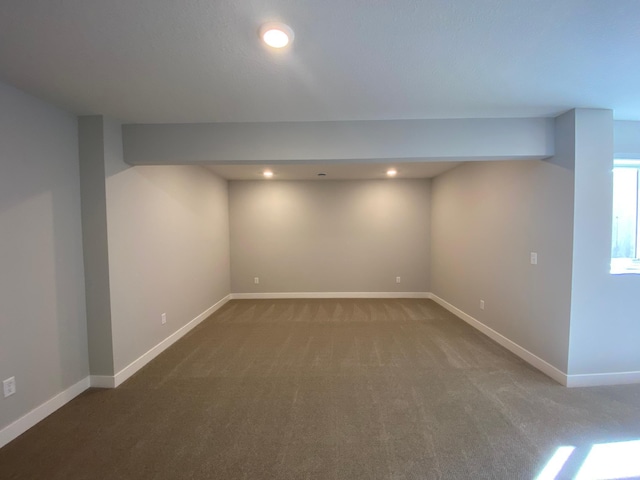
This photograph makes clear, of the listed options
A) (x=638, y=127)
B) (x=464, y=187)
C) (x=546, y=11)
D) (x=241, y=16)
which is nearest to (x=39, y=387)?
(x=241, y=16)

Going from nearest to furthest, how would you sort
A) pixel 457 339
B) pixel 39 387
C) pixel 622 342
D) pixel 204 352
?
1. pixel 39 387
2. pixel 622 342
3. pixel 204 352
4. pixel 457 339

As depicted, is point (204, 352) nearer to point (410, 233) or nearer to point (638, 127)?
point (410, 233)

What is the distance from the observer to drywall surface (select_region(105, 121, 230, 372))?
2432 mm

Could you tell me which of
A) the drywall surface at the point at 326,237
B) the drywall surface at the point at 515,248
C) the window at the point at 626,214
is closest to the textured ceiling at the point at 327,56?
the window at the point at 626,214

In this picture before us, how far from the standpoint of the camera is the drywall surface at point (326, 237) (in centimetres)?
530

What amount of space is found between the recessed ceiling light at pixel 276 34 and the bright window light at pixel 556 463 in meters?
2.77

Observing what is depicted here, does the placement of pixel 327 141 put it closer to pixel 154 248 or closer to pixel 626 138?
pixel 154 248

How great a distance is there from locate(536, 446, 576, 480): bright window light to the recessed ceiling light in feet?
9.08

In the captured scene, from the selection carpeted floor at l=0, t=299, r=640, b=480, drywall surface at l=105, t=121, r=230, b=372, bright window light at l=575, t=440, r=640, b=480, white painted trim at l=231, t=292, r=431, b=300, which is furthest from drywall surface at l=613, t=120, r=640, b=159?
drywall surface at l=105, t=121, r=230, b=372

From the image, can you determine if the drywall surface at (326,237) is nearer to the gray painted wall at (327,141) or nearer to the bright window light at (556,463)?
the gray painted wall at (327,141)

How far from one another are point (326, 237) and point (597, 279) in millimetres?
3842

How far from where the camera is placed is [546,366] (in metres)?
2.54

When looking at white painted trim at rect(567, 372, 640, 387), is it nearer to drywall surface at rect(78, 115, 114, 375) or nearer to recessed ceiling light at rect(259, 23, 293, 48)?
recessed ceiling light at rect(259, 23, 293, 48)

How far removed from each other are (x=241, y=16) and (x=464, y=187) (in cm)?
377
